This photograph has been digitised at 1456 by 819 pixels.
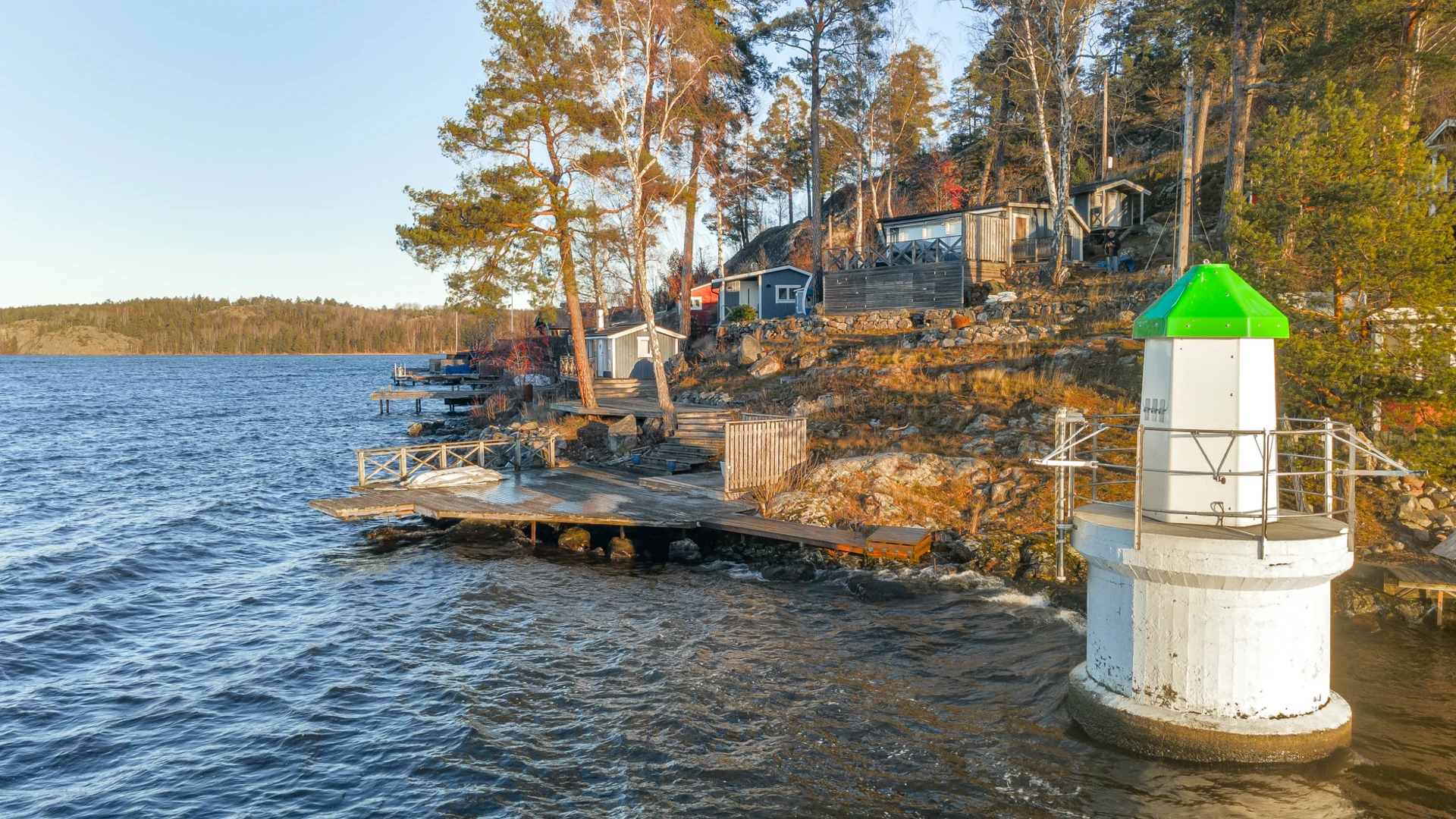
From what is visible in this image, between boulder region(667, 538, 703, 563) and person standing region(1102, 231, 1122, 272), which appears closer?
boulder region(667, 538, 703, 563)

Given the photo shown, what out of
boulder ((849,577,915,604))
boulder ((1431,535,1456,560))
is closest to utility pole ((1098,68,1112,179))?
boulder ((1431,535,1456,560))

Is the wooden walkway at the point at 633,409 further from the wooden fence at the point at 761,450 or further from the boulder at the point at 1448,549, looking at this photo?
the boulder at the point at 1448,549

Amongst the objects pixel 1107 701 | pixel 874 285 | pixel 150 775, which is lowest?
pixel 150 775

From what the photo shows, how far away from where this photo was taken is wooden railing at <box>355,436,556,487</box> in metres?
22.6

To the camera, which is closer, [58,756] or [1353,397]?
[58,756]

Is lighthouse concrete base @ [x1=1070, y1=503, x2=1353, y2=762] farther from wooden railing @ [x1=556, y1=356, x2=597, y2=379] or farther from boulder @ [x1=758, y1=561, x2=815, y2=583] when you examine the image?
wooden railing @ [x1=556, y1=356, x2=597, y2=379]

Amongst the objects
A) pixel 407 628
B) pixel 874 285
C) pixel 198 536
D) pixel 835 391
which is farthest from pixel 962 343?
pixel 198 536

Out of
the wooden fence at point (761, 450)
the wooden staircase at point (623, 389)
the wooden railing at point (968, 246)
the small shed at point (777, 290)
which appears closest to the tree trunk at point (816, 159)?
the small shed at point (777, 290)

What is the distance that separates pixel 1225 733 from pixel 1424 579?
736cm

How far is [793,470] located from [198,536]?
16.0m

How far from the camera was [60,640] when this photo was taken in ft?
48.9

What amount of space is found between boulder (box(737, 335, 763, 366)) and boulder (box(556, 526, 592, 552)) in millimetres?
15527

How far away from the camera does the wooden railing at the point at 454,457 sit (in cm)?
2264

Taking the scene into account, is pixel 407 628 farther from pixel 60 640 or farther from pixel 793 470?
pixel 793 470
